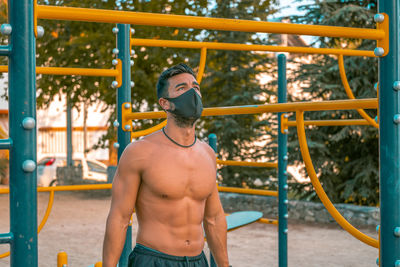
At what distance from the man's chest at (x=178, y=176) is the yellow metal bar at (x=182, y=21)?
1.61 feet

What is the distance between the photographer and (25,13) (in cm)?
139

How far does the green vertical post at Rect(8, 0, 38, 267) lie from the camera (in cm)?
138

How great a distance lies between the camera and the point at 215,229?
1998 mm

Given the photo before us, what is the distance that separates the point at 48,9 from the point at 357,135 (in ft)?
26.3

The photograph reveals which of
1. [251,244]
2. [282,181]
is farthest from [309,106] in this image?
[251,244]

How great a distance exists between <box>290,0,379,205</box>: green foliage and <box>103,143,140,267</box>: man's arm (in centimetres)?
722

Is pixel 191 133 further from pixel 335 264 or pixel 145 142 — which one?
pixel 335 264

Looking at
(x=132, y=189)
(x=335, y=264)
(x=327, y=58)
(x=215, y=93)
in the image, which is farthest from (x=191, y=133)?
(x=215, y=93)

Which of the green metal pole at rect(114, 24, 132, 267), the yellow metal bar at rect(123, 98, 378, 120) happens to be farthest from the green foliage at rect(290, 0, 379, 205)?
the yellow metal bar at rect(123, 98, 378, 120)

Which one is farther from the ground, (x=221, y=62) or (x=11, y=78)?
(x=221, y=62)

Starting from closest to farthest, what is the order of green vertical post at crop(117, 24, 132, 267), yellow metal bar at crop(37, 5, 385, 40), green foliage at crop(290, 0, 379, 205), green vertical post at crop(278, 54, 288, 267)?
yellow metal bar at crop(37, 5, 385, 40) < green vertical post at crop(117, 24, 132, 267) < green vertical post at crop(278, 54, 288, 267) < green foliage at crop(290, 0, 379, 205)

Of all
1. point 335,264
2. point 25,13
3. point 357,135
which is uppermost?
point 25,13

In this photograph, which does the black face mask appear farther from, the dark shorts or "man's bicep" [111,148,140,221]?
the dark shorts

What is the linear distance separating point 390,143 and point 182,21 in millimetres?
894
